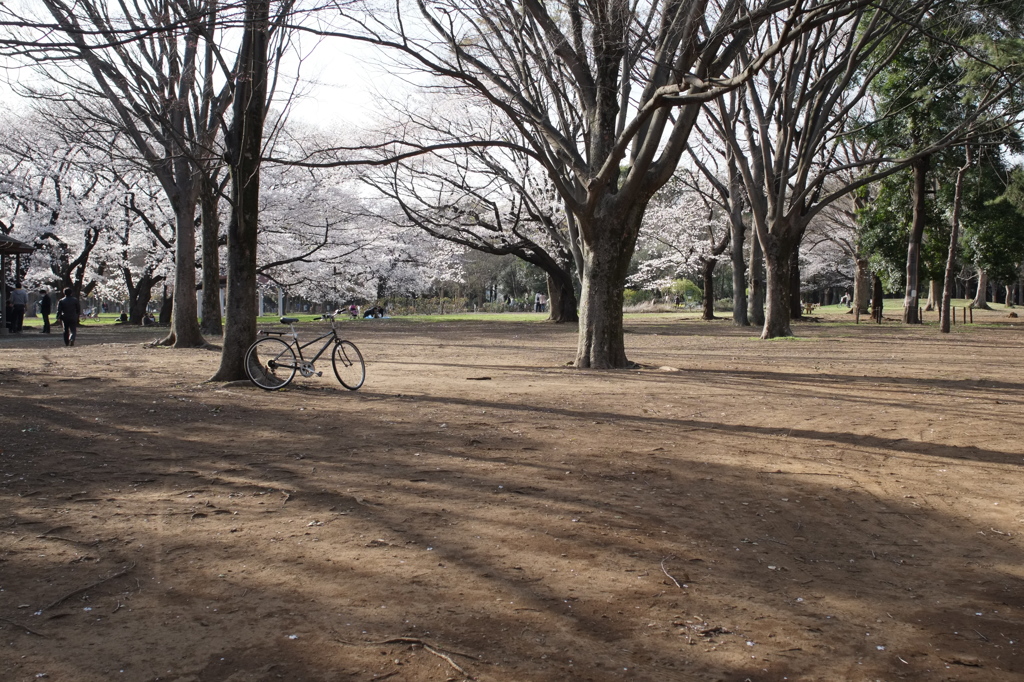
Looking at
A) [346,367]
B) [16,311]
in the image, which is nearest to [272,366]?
[346,367]

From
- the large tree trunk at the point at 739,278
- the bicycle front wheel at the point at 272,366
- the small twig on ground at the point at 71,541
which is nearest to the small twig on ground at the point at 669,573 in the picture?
the small twig on ground at the point at 71,541

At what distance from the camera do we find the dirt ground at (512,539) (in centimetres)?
A: 318

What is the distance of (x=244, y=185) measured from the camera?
11086 mm

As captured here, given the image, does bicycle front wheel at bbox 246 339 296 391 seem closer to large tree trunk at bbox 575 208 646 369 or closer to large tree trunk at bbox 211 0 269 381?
large tree trunk at bbox 211 0 269 381

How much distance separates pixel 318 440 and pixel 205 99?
12.6 m

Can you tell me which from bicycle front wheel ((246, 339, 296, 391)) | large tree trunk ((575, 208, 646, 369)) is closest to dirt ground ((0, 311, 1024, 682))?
bicycle front wheel ((246, 339, 296, 391))

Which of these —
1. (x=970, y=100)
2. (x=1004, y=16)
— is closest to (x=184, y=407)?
(x=1004, y=16)

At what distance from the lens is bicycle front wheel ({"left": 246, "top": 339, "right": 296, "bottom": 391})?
435 inches

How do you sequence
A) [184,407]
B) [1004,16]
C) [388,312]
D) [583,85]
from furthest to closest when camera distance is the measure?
[388,312] → [1004,16] → [583,85] → [184,407]

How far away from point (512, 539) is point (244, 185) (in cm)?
810

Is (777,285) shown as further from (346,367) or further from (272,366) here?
(272,366)

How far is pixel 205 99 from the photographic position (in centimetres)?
1755

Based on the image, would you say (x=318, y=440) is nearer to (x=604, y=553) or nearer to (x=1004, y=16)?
(x=604, y=553)

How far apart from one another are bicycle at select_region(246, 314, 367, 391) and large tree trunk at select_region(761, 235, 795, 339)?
44.9ft
